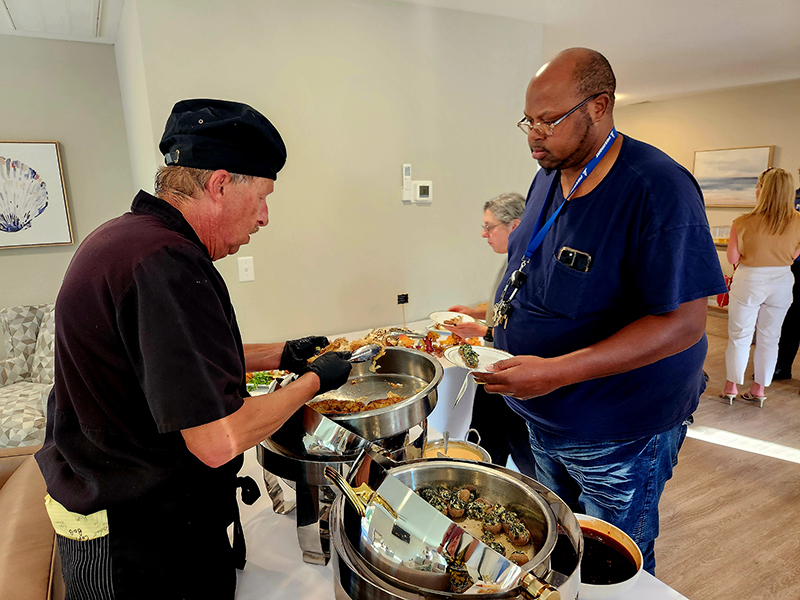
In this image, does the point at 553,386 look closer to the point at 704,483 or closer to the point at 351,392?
the point at 351,392

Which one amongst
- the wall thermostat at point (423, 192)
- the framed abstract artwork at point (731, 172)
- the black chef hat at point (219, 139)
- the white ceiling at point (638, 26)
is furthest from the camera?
the framed abstract artwork at point (731, 172)

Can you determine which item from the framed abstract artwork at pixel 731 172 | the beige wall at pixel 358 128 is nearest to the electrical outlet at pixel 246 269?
the beige wall at pixel 358 128

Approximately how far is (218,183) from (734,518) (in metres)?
2.83

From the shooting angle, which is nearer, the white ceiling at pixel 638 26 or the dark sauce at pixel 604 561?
the dark sauce at pixel 604 561

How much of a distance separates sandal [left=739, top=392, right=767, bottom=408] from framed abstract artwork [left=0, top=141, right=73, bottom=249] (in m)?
5.24

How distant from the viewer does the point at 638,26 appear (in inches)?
124

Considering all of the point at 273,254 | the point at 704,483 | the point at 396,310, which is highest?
the point at 273,254

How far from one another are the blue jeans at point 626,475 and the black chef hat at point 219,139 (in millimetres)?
986

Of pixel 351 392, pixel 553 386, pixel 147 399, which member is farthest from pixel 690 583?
pixel 147 399

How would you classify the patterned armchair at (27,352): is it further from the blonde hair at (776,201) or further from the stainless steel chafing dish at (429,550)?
the blonde hair at (776,201)

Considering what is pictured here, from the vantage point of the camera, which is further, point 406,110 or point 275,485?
point 406,110

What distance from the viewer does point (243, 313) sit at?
2422 mm

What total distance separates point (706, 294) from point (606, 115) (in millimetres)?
470

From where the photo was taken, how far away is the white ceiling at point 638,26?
2.63 metres
